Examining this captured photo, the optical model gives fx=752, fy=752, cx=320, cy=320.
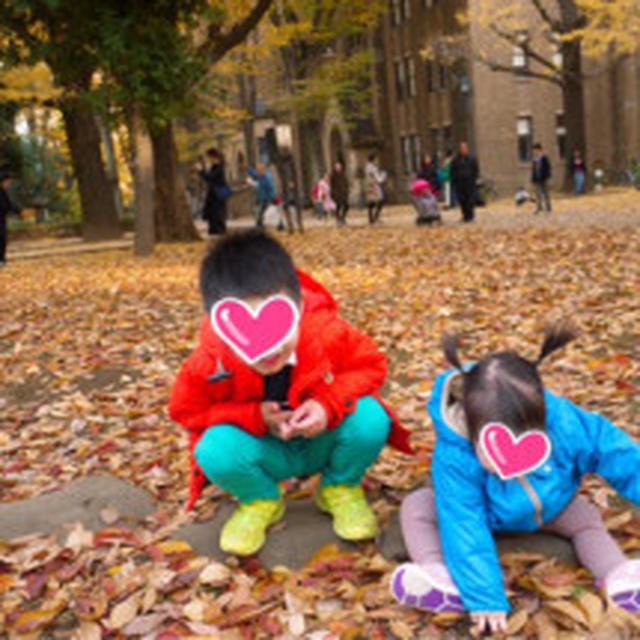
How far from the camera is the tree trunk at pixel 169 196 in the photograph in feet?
55.1

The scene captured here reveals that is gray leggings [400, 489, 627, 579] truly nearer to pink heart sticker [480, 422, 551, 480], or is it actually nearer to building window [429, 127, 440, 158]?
Answer: pink heart sticker [480, 422, 551, 480]

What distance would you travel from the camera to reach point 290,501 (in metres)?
3.24

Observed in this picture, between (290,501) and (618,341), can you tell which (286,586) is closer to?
(290,501)

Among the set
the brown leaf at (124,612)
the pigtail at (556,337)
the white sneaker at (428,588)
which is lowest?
the brown leaf at (124,612)

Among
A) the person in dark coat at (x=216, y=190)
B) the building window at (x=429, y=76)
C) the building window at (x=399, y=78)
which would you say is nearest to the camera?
the person in dark coat at (x=216, y=190)

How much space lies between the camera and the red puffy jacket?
256 cm

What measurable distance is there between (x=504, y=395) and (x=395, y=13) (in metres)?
36.8

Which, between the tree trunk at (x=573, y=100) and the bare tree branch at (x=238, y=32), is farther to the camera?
the tree trunk at (x=573, y=100)

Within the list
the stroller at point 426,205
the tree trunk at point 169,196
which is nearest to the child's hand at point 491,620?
the tree trunk at point 169,196

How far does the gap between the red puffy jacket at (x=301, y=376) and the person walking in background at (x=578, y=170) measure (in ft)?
82.8

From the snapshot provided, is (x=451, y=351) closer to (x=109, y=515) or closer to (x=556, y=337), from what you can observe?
(x=556, y=337)

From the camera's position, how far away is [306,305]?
2.69 metres

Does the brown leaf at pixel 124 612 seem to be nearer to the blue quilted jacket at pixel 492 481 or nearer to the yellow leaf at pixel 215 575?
the yellow leaf at pixel 215 575

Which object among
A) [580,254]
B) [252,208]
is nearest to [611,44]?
[252,208]
